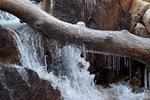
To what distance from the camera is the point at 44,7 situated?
6.92 meters

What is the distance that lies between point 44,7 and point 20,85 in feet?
8.21

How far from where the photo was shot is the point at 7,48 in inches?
195

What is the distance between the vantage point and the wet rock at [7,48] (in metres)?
4.90

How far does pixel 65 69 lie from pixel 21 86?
155 cm

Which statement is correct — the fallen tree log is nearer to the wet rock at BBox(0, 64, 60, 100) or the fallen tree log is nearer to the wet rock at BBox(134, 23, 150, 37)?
the wet rock at BBox(0, 64, 60, 100)

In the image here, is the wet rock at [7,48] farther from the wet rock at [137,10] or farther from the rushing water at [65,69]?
the wet rock at [137,10]

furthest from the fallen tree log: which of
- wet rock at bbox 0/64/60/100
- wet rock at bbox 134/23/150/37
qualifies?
wet rock at bbox 134/23/150/37

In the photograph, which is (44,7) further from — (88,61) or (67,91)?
(67,91)

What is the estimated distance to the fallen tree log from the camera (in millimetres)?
4914

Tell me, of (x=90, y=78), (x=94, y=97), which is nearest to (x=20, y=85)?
(x=94, y=97)

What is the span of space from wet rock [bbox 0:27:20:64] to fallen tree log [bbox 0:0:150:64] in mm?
286

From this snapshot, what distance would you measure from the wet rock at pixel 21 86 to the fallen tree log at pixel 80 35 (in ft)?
1.97

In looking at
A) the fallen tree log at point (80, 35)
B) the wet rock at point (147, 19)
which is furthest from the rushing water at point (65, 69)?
the wet rock at point (147, 19)

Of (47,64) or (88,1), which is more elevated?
(88,1)
